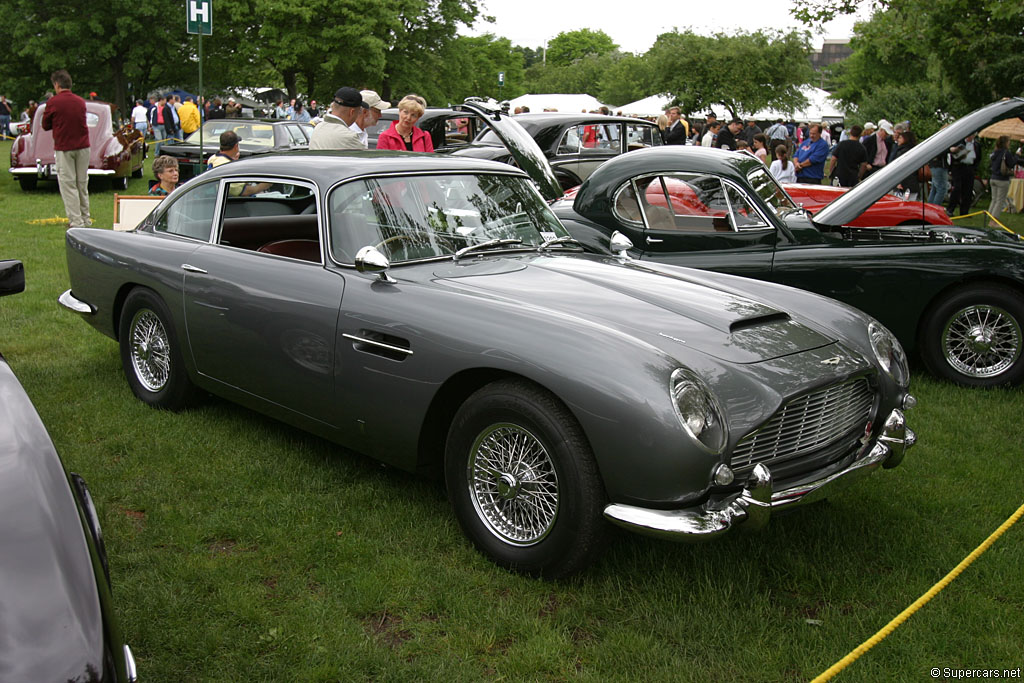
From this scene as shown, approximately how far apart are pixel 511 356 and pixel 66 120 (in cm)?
1001

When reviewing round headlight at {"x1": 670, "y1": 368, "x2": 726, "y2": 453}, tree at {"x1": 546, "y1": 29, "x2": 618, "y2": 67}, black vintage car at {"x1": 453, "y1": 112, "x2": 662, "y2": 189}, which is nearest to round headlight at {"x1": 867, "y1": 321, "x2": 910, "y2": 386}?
round headlight at {"x1": 670, "y1": 368, "x2": 726, "y2": 453}

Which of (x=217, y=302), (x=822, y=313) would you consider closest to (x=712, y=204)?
(x=822, y=313)

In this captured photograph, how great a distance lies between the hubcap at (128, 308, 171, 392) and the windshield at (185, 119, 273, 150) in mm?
11605

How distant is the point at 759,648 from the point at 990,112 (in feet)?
16.0

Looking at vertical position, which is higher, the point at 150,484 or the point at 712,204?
the point at 712,204

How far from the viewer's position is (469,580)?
3.42 meters

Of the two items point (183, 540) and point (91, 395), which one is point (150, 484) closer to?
point (183, 540)

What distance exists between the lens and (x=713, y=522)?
9.71 ft

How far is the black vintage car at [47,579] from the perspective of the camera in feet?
5.46

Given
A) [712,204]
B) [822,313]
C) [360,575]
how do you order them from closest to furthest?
[360,575], [822,313], [712,204]

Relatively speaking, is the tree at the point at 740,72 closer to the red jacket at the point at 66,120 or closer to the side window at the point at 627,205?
the red jacket at the point at 66,120

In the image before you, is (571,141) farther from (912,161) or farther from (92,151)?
(92,151)

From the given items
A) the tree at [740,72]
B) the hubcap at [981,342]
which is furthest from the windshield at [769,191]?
the tree at [740,72]

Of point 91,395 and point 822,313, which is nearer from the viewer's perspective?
point 822,313
